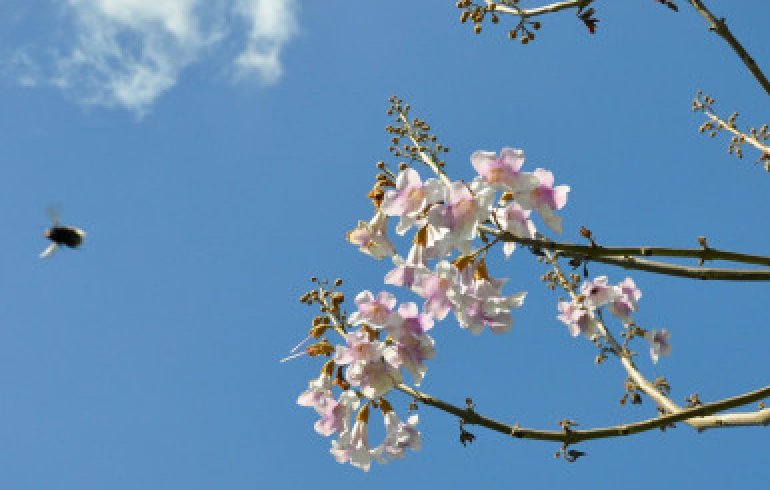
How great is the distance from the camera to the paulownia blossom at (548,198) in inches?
114

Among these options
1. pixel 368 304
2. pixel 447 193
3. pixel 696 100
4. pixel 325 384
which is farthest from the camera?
pixel 696 100

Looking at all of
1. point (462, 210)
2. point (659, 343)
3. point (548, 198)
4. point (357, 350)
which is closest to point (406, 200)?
point (462, 210)

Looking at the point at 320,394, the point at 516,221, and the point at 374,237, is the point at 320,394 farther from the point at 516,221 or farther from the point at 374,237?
the point at 516,221

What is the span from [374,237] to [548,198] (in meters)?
0.92

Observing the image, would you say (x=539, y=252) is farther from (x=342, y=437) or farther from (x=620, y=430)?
(x=342, y=437)

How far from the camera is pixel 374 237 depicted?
11.2 feet

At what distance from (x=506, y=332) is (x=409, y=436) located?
0.92m

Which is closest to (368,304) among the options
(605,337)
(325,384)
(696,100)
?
(325,384)

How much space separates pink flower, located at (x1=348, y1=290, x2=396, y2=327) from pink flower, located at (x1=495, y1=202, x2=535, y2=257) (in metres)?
0.68

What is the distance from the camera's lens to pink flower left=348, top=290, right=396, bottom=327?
330 centimetres

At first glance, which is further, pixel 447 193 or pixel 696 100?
pixel 696 100

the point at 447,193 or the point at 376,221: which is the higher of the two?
the point at 376,221

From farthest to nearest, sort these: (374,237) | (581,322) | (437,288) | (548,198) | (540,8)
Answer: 1. (581,322)
2. (540,8)
3. (374,237)
4. (437,288)
5. (548,198)

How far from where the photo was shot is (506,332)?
10.5 feet
